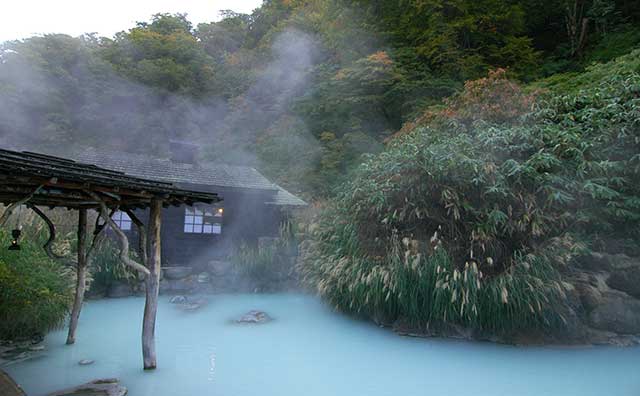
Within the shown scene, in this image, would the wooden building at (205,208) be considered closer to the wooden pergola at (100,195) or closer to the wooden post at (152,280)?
the wooden pergola at (100,195)

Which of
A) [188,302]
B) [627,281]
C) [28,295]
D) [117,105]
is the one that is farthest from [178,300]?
[117,105]

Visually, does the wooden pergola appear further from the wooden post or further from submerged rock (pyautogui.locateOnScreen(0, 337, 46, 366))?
submerged rock (pyautogui.locateOnScreen(0, 337, 46, 366))

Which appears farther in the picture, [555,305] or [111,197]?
[555,305]

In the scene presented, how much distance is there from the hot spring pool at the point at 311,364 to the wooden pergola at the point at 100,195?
2.01 feet

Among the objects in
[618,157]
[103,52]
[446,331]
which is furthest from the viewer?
[103,52]

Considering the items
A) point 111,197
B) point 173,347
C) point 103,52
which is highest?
point 103,52

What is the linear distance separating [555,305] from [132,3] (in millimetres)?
34290

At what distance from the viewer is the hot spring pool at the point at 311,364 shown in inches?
174

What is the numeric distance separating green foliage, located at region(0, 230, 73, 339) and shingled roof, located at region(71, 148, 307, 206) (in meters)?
5.53

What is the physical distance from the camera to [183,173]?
478 inches

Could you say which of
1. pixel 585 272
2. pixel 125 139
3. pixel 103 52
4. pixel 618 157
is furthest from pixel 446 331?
pixel 103 52

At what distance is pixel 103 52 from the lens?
24188 mm

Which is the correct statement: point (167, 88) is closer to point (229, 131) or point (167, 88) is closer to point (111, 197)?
point (229, 131)

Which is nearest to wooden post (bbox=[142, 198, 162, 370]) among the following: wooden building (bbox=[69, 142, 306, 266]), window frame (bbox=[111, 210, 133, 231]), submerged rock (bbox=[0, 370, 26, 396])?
submerged rock (bbox=[0, 370, 26, 396])
